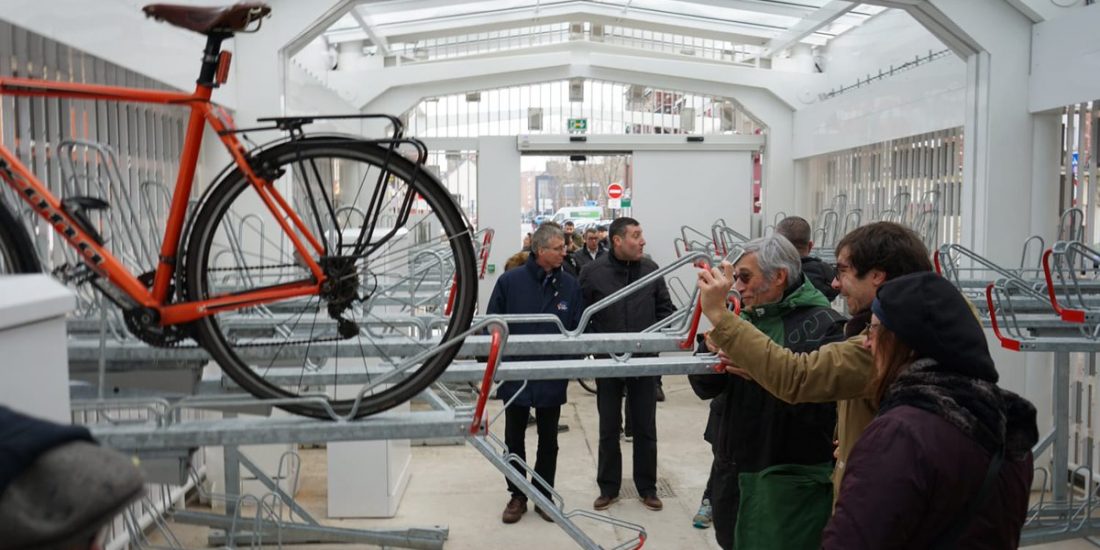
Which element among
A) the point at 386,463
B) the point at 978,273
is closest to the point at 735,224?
the point at 978,273

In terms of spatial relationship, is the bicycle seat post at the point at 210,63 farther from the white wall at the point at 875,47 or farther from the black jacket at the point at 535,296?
the white wall at the point at 875,47

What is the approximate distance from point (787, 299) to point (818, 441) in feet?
1.57

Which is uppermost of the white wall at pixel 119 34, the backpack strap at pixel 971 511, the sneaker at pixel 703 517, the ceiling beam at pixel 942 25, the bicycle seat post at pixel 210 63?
the ceiling beam at pixel 942 25

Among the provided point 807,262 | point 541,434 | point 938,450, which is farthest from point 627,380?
point 938,450

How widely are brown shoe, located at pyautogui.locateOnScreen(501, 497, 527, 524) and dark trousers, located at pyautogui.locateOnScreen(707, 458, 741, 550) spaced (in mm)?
2491

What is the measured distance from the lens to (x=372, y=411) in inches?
80.4

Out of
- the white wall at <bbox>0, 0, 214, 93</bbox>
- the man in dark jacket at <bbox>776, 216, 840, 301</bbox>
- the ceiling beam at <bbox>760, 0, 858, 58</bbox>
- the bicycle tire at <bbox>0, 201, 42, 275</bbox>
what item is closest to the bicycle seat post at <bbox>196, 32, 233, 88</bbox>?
the bicycle tire at <bbox>0, 201, 42, 275</bbox>

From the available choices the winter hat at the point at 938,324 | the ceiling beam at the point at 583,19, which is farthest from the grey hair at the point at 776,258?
the ceiling beam at the point at 583,19

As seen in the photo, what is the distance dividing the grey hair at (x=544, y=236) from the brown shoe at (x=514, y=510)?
60.4 inches

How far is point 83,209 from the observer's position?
2.12m

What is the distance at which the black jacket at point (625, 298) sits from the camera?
224 inches

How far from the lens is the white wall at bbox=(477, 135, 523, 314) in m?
11.6

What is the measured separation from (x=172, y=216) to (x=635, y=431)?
163 inches

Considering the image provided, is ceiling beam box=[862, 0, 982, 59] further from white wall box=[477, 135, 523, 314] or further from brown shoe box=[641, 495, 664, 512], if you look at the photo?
white wall box=[477, 135, 523, 314]
